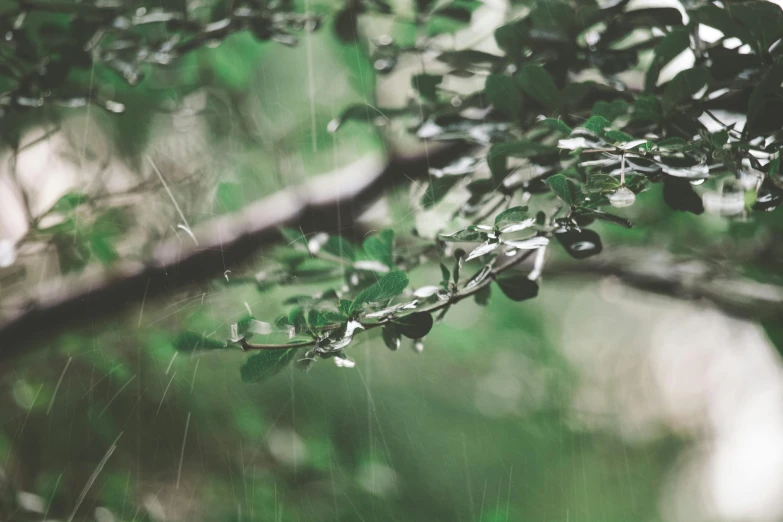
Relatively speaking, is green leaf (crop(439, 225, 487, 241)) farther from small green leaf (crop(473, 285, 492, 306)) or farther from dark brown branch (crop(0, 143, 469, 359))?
dark brown branch (crop(0, 143, 469, 359))

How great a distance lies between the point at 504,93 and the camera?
0.40 meters

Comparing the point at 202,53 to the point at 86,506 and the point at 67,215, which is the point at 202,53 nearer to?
the point at 67,215

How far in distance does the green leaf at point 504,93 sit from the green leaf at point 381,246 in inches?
5.0

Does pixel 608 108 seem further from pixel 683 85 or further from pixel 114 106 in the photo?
pixel 114 106

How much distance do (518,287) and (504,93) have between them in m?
0.15

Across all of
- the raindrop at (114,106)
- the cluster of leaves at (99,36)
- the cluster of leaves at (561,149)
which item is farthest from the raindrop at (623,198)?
the raindrop at (114,106)

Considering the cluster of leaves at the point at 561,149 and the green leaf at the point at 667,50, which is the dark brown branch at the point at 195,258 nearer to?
the cluster of leaves at the point at 561,149

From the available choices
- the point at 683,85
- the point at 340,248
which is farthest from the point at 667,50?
the point at 340,248

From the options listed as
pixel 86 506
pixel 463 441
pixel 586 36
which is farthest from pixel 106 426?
pixel 586 36

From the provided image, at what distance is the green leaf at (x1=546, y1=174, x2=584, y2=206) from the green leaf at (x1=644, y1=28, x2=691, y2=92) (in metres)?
0.15

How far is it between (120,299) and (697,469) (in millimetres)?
868

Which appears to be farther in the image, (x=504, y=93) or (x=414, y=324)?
(x=504, y=93)

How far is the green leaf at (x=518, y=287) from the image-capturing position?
0.35 metres

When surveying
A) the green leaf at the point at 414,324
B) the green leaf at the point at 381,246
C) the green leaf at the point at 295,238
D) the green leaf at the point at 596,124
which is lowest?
the green leaf at the point at 295,238
